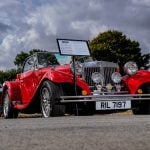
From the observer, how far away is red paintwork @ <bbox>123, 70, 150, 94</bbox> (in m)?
13.2

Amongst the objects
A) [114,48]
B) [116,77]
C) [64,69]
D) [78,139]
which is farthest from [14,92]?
[114,48]

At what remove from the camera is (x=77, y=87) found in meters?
Answer: 12.8

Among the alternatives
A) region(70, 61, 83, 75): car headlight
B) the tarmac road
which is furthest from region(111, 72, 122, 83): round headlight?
the tarmac road

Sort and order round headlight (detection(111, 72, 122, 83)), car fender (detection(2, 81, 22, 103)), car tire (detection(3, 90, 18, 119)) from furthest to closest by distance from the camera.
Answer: car tire (detection(3, 90, 18, 119)) → car fender (detection(2, 81, 22, 103)) → round headlight (detection(111, 72, 122, 83))

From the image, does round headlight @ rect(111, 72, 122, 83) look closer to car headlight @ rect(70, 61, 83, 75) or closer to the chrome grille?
the chrome grille

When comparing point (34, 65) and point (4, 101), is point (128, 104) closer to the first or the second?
point (34, 65)

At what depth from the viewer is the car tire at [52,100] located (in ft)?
39.6

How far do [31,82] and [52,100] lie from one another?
2.01 m

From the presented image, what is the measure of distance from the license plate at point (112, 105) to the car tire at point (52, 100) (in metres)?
0.87

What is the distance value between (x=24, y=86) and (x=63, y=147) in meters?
9.10

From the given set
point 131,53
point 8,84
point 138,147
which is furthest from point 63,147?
point 131,53

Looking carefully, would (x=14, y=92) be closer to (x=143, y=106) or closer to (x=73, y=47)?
(x=73, y=47)

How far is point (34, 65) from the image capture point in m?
14.3

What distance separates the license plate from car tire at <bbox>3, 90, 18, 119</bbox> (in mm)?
3753
